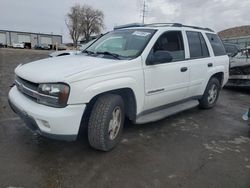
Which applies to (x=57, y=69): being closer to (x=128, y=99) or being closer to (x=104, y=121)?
(x=104, y=121)

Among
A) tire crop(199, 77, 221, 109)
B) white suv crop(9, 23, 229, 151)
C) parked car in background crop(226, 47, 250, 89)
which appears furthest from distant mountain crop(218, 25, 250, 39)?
white suv crop(9, 23, 229, 151)

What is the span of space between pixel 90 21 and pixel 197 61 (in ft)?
195

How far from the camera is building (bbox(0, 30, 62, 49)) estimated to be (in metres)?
75.8

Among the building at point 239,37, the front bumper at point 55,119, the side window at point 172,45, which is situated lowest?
Result: the front bumper at point 55,119

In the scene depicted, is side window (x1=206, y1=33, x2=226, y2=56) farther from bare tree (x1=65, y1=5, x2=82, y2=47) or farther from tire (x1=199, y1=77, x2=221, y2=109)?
bare tree (x1=65, y1=5, x2=82, y2=47)

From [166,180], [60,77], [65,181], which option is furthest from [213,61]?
[65,181]

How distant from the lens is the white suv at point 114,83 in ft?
9.41

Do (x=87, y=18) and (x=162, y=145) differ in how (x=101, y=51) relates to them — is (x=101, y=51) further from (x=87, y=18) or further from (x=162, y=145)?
(x=87, y=18)

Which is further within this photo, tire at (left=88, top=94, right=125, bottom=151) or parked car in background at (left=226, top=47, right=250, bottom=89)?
parked car in background at (left=226, top=47, right=250, bottom=89)

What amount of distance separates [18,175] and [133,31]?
2888 mm

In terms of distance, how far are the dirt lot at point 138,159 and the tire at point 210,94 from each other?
3.55 feet

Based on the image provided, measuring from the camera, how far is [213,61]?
5434mm

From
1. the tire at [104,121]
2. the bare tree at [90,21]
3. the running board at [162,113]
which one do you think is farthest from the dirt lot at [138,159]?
the bare tree at [90,21]

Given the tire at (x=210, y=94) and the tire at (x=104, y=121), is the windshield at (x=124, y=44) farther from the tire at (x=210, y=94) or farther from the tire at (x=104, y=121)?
the tire at (x=210, y=94)
